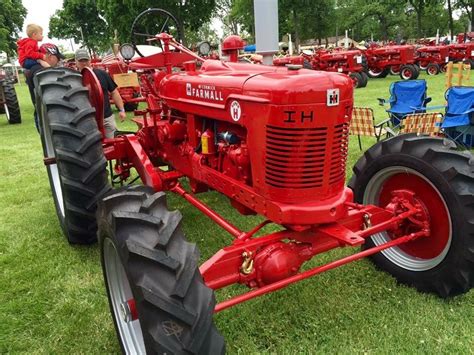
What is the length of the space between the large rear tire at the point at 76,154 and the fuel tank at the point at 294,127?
126 centimetres

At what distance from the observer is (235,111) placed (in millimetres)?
2674

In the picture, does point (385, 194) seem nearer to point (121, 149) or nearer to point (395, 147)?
point (395, 147)

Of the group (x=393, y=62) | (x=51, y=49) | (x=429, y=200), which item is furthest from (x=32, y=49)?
(x=393, y=62)

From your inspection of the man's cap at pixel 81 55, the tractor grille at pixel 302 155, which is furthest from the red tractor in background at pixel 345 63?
the tractor grille at pixel 302 155

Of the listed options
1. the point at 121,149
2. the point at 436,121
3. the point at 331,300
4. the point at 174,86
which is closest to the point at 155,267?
the point at 331,300

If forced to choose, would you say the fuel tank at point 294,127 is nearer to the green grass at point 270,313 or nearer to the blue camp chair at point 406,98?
the green grass at point 270,313

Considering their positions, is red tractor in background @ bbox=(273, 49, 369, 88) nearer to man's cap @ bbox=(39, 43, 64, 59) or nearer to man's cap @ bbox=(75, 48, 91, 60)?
man's cap @ bbox=(39, 43, 64, 59)

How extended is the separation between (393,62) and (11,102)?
51.1ft

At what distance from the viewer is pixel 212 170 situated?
312 cm

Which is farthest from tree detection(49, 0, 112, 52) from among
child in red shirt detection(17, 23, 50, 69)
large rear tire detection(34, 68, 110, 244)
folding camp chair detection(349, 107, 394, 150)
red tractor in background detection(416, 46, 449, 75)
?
large rear tire detection(34, 68, 110, 244)

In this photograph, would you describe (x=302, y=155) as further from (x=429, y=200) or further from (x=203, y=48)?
(x=203, y=48)

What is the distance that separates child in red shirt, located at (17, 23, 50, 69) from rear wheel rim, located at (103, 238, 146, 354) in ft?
17.5

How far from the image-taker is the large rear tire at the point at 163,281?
1963 millimetres

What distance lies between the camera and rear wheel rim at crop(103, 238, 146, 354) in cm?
250
